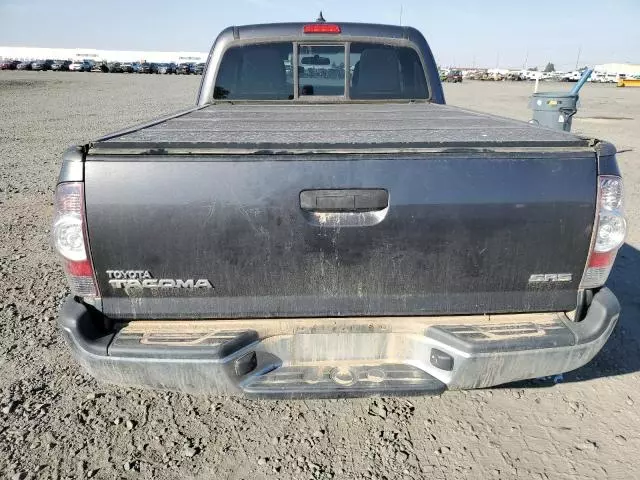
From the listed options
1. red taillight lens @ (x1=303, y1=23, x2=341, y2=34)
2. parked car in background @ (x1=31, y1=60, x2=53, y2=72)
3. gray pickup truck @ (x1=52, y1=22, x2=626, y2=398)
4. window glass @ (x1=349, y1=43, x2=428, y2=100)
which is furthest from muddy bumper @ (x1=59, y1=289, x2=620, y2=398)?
parked car in background @ (x1=31, y1=60, x2=53, y2=72)

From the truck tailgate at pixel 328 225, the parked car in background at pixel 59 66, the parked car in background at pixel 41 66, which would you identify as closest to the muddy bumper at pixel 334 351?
the truck tailgate at pixel 328 225

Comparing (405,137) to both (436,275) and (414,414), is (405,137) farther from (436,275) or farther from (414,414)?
(414,414)

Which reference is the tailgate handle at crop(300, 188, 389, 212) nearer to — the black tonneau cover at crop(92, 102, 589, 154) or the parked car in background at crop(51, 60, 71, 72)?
the black tonneau cover at crop(92, 102, 589, 154)

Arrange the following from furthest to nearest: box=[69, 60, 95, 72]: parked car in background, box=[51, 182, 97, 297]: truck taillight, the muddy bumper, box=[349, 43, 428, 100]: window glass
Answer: box=[69, 60, 95, 72]: parked car in background < box=[349, 43, 428, 100]: window glass < the muddy bumper < box=[51, 182, 97, 297]: truck taillight

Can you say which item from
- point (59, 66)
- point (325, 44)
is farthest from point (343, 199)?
point (59, 66)

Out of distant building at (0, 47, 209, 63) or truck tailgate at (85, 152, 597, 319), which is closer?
truck tailgate at (85, 152, 597, 319)

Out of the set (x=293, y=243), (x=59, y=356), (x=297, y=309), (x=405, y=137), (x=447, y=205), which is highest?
(x=405, y=137)

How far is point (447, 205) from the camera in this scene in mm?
1864

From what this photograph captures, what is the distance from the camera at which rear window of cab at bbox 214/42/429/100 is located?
423 centimetres

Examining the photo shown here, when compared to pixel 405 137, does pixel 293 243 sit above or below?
below

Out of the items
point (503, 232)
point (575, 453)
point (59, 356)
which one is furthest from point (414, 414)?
point (59, 356)

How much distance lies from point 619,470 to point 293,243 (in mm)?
1990

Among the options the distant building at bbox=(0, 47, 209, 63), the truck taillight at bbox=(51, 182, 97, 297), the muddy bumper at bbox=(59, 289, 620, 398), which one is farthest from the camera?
the distant building at bbox=(0, 47, 209, 63)

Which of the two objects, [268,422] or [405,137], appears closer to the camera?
[405,137]
